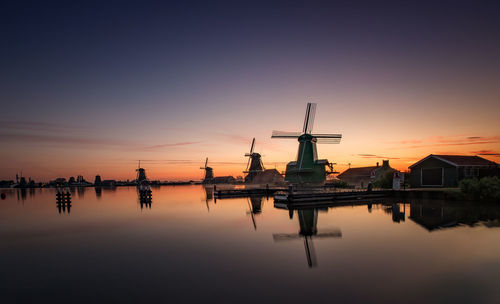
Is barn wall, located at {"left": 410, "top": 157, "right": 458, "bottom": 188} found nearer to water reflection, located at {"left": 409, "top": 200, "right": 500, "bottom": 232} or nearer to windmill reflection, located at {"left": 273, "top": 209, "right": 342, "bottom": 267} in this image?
water reflection, located at {"left": 409, "top": 200, "right": 500, "bottom": 232}

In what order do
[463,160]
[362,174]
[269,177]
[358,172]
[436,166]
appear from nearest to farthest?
[463,160], [436,166], [362,174], [358,172], [269,177]

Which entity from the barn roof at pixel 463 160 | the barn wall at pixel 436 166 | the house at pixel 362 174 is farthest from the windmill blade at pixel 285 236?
the house at pixel 362 174

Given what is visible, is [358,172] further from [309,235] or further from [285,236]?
[285,236]

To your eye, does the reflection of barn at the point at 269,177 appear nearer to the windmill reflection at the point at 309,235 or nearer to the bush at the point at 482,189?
the bush at the point at 482,189

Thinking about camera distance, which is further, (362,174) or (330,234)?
(362,174)

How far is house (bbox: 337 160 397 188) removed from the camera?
59.4m

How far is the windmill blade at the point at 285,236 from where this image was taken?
16908 millimetres

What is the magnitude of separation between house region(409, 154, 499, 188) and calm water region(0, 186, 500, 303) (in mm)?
17065

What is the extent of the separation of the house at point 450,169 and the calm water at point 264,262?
1706 cm

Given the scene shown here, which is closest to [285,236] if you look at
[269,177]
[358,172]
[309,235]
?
[309,235]

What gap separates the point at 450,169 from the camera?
3691 cm

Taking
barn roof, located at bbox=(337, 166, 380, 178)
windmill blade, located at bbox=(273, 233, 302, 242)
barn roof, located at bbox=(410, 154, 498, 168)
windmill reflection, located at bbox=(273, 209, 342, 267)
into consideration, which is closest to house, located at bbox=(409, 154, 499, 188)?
barn roof, located at bbox=(410, 154, 498, 168)

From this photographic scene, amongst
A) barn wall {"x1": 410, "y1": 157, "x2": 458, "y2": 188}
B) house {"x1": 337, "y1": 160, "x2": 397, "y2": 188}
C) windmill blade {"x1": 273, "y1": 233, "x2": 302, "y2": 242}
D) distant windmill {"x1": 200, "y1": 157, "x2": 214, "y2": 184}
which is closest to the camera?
windmill blade {"x1": 273, "y1": 233, "x2": 302, "y2": 242}

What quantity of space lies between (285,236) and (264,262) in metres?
5.47
